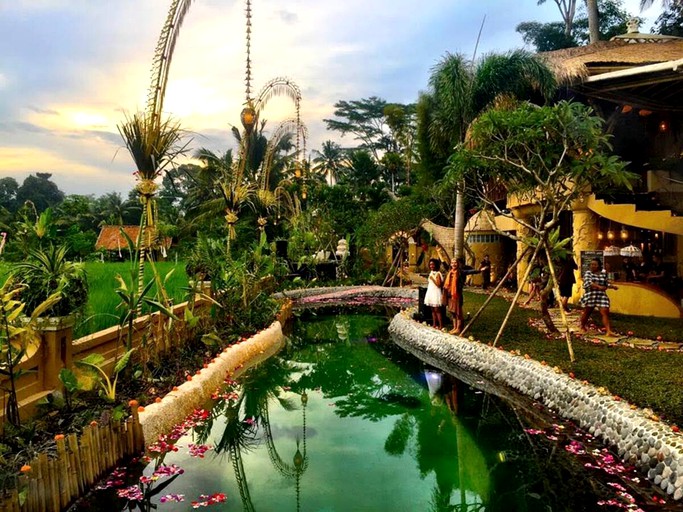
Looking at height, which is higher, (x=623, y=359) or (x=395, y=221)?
(x=395, y=221)

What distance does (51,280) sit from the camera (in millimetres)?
4930

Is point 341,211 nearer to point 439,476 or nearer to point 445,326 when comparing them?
point 445,326

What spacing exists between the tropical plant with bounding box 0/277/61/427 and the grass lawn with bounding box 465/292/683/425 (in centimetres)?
552

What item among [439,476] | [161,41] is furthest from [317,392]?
[161,41]

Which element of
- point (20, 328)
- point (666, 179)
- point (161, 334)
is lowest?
point (161, 334)

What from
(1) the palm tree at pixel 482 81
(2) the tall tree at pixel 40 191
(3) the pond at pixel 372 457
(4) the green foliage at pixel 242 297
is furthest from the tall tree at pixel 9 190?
(3) the pond at pixel 372 457

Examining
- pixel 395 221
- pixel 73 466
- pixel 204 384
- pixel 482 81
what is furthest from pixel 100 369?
pixel 395 221

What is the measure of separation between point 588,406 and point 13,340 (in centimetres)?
551

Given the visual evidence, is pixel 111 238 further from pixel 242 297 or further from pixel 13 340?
pixel 13 340

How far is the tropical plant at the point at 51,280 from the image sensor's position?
4871mm

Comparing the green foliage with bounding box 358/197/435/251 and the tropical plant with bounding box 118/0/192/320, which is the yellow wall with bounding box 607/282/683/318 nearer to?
the green foliage with bounding box 358/197/435/251

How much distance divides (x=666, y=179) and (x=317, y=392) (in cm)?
945

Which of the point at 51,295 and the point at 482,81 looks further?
the point at 482,81

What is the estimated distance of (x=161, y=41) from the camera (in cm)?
666
